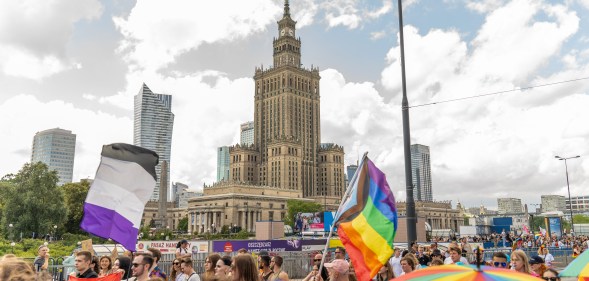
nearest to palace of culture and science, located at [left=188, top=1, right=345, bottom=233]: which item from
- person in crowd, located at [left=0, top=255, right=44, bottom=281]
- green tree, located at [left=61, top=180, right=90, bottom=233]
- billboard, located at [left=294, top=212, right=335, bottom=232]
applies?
billboard, located at [left=294, top=212, right=335, bottom=232]

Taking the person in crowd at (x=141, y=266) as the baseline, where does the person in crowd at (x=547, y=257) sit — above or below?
below

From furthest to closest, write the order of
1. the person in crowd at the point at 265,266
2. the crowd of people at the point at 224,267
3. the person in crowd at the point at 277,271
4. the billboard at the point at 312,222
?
the billboard at the point at 312,222
the person in crowd at the point at 265,266
the person in crowd at the point at 277,271
the crowd of people at the point at 224,267

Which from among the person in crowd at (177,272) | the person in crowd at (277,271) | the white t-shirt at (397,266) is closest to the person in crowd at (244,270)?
the person in crowd at (277,271)

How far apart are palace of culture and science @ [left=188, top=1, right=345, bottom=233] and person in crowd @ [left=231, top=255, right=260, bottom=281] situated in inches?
4829

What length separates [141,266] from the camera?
789 centimetres

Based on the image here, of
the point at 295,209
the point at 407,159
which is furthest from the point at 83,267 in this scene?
the point at 295,209

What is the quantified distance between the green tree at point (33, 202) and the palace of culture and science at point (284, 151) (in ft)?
233

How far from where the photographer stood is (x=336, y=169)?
504ft

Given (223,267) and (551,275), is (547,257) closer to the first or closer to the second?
(551,275)

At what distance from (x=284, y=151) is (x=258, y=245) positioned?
103 meters

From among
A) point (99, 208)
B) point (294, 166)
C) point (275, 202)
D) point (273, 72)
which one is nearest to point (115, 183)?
point (99, 208)

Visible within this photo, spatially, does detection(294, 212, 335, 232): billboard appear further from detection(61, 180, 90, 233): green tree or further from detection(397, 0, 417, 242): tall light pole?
detection(397, 0, 417, 242): tall light pole

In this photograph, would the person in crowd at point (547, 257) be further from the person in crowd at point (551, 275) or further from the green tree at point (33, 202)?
the green tree at point (33, 202)

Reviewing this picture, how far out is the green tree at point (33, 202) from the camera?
5428 centimetres
